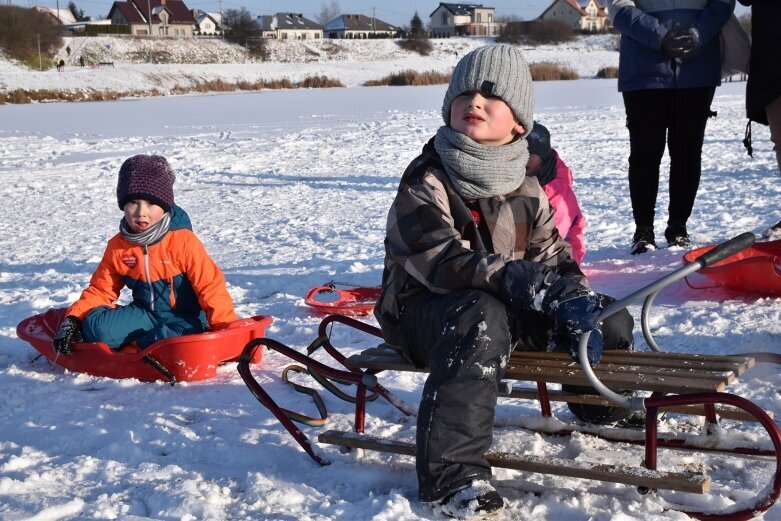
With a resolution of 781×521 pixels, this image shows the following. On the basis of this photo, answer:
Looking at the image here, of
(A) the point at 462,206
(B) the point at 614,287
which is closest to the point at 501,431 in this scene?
(A) the point at 462,206

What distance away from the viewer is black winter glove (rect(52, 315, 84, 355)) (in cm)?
373

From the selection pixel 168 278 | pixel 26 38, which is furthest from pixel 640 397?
pixel 26 38

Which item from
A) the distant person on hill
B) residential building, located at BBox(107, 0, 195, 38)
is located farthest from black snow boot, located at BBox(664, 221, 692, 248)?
→ residential building, located at BBox(107, 0, 195, 38)

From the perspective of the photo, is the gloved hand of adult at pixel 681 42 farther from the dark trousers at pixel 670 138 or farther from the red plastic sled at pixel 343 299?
the red plastic sled at pixel 343 299

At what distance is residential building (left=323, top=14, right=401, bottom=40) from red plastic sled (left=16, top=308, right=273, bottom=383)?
88.1 metres

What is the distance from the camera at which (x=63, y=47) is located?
48.7 m

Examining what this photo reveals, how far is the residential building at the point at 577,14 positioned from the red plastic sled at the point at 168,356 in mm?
88518

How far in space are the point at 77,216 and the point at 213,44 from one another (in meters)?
49.4

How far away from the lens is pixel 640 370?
237 centimetres

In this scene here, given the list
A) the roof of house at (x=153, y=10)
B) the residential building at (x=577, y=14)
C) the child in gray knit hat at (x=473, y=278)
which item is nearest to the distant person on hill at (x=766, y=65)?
the child in gray knit hat at (x=473, y=278)

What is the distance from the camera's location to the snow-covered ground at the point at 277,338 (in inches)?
100

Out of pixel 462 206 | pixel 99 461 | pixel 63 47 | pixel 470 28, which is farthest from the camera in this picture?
pixel 470 28

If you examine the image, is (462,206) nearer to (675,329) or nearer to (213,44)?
(675,329)

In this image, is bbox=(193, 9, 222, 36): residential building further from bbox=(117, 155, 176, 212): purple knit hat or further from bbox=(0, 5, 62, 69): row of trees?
bbox=(117, 155, 176, 212): purple knit hat
